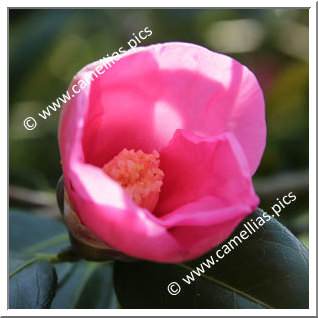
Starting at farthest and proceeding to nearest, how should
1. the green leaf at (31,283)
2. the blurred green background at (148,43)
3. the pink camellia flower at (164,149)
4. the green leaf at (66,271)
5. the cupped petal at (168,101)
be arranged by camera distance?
the blurred green background at (148,43), the green leaf at (66,271), the green leaf at (31,283), the cupped petal at (168,101), the pink camellia flower at (164,149)

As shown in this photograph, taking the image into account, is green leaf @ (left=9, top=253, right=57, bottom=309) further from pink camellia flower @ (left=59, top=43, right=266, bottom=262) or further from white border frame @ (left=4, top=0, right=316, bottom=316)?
pink camellia flower @ (left=59, top=43, right=266, bottom=262)

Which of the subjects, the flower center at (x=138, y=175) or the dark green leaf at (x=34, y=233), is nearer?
the flower center at (x=138, y=175)

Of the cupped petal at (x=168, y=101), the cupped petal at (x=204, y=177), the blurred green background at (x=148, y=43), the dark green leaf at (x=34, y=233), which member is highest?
the blurred green background at (x=148, y=43)

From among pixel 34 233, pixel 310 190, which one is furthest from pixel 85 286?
pixel 310 190

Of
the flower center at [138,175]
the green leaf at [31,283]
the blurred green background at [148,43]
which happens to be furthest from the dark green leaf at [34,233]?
the flower center at [138,175]

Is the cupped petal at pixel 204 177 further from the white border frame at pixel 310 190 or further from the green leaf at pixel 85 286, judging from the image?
the green leaf at pixel 85 286

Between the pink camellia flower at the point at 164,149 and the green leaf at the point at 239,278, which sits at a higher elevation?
the pink camellia flower at the point at 164,149

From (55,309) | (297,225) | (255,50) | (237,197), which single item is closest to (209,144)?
(237,197)
